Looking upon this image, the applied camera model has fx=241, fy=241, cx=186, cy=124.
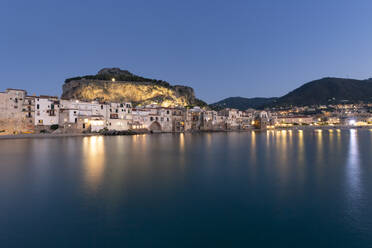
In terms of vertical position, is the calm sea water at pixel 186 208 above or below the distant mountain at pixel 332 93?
below

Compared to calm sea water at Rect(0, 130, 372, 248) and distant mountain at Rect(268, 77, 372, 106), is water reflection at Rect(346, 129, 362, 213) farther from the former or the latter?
distant mountain at Rect(268, 77, 372, 106)

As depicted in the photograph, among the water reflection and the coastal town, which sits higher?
the coastal town

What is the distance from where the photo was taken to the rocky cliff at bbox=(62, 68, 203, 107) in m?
66.9

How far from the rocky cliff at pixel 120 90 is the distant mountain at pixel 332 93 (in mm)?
104031

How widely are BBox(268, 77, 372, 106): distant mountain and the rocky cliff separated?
104 meters

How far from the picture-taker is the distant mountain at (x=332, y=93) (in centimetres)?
14262

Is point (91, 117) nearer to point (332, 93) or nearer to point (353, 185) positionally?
point (353, 185)

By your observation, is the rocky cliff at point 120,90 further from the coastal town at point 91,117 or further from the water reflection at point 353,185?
the water reflection at point 353,185

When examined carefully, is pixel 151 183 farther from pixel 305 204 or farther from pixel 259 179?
pixel 305 204

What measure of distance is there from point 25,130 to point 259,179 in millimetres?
39907

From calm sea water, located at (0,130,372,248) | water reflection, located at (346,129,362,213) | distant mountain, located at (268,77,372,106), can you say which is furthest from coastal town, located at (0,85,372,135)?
distant mountain, located at (268,77,372,106)

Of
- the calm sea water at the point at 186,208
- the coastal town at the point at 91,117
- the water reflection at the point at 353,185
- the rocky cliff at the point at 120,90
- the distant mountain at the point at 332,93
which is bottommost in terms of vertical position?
the water reflection at the point at 353,185

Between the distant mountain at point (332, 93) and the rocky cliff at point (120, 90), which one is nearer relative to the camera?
the rocky cliff at point (120, 90)

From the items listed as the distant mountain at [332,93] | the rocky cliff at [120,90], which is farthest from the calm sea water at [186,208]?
the distant mountain at [332,93]
